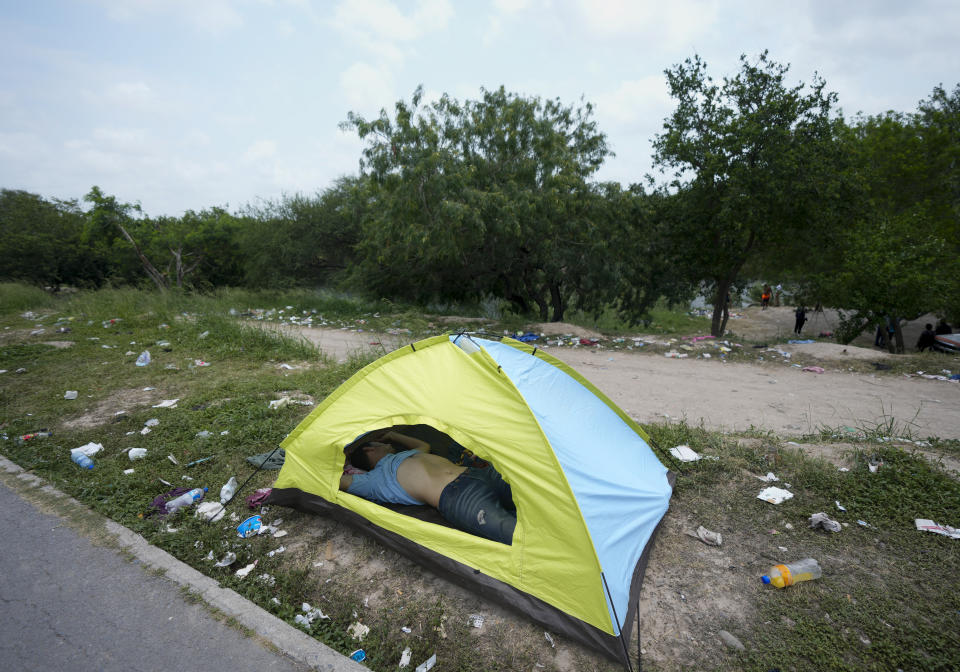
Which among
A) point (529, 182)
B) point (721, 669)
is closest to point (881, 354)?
point (529, 182)

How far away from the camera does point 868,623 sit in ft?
7.48

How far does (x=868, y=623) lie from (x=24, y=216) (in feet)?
96.7

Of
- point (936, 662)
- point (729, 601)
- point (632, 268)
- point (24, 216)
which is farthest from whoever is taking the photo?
point (24, 216)

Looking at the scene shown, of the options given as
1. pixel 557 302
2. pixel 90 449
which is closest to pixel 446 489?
pixel 90 449

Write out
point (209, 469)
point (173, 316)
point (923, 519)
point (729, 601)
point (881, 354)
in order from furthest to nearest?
point (173, 316), point (881, 354), point (209, 469), point (923, 519), point (729, 601)

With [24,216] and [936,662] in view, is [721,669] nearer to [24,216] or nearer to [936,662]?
[936,662]

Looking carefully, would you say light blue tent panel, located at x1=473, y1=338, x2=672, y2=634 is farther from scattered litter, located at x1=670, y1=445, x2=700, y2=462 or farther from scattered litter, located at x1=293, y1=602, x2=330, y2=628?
scattered litter, located at x1=293, y1=602, x2=330, y2=628

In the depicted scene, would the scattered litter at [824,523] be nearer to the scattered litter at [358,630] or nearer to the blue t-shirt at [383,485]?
the blue t-shirt at [383,485]

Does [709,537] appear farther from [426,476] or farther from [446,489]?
[426,476]

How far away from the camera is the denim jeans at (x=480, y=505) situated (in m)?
2.67

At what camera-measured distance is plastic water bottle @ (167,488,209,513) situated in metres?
3.35

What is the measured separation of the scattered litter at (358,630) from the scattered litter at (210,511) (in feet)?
5.00

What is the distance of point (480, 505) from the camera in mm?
2797

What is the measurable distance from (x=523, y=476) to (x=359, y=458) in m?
1.66
